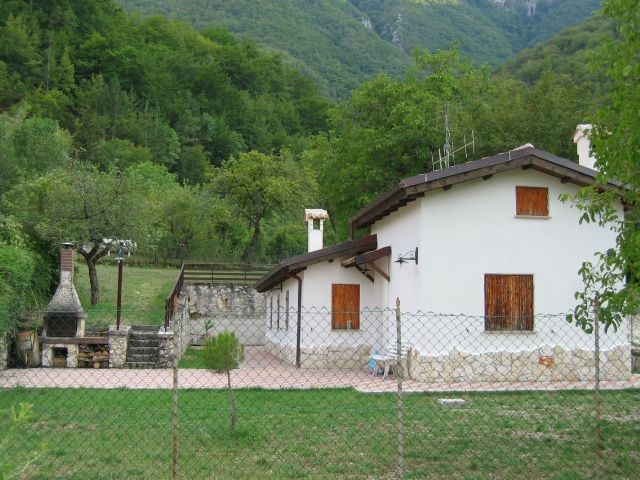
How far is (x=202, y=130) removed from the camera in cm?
7400

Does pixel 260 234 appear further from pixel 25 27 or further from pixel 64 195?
pixel 25 27

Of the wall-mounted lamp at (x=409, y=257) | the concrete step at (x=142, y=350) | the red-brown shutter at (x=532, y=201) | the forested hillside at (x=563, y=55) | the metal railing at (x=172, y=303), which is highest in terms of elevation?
the forested hillside at (x=563, y=55)

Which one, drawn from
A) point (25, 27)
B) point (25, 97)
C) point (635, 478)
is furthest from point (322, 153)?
point (25, 27)

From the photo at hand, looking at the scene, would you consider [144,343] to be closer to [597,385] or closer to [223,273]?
[223,273]

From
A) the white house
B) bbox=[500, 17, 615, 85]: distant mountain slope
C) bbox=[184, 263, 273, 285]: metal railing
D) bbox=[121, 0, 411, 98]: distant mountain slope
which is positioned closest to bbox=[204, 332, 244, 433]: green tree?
the white house

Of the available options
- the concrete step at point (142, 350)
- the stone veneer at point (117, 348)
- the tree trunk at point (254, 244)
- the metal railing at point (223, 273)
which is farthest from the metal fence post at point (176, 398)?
the tree trunk at point (254, 244)

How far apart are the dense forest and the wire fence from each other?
3.21 meters

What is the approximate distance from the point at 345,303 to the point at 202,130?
57076mm

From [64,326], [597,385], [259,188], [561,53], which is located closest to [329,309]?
[64,326]

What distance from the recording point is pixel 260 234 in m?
43.6

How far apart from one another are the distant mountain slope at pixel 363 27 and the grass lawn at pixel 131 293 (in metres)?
67.2

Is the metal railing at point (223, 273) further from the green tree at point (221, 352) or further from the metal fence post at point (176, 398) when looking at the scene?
the green tree at point (221, 352)

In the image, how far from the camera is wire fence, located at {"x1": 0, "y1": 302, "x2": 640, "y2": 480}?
7406mm

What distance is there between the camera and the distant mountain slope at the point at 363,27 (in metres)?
106
